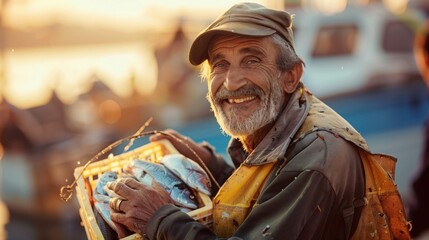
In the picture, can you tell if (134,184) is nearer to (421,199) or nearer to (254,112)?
(254,112)

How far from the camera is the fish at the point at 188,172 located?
3.57 m

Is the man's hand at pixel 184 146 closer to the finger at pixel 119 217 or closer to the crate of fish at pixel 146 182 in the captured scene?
the crate of fish at pixel 146 182

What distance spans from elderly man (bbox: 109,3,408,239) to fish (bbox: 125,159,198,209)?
0.15 m

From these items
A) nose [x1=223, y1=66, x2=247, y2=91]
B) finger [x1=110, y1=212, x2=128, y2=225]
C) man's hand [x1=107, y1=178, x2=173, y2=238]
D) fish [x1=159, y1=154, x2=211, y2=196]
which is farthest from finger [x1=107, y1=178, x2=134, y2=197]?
nose [x1=223, y1=66, x2=247, y2=91]

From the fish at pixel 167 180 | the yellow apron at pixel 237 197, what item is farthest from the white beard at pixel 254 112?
the fish at pixel 167 180

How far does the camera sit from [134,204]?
323cm

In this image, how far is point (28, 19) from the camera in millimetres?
17766

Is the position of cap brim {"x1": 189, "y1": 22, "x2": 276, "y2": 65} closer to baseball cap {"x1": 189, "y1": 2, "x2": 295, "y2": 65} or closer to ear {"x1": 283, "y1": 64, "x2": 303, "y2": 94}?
baseball cap {"x1": 189, "y1": 2, "x2": 295, "y2": 65}

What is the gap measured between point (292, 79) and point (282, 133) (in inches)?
16.1

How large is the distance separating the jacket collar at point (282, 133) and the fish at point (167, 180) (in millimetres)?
385

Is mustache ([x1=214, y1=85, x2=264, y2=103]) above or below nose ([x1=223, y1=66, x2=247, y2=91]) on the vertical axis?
below

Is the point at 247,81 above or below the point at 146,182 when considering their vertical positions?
above

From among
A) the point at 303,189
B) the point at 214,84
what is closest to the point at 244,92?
the point at 214,84

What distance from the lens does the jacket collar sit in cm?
329
